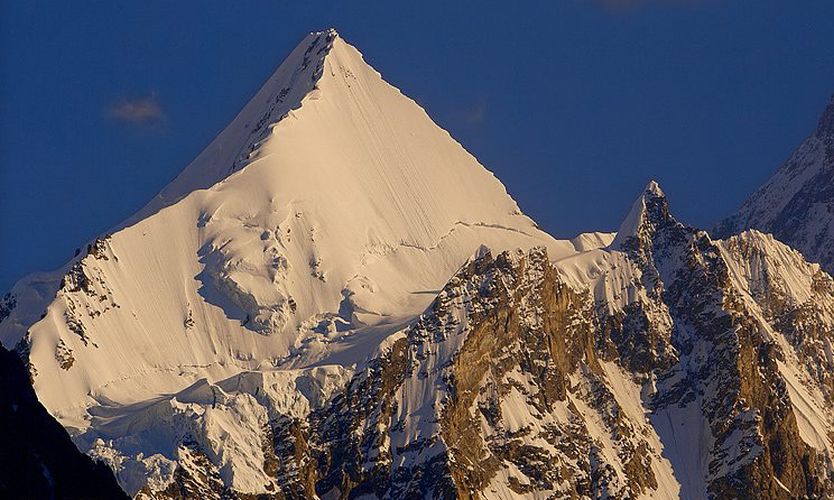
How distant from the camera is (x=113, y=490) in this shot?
156500 millimetres

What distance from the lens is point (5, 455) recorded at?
486 feet

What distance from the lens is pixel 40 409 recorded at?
511 ft

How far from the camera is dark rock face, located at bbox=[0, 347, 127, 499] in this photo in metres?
148

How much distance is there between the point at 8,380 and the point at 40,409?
325 cm

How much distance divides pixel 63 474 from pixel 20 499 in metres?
5.86

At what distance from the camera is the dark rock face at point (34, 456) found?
148 meters

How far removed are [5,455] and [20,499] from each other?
9.58 ft

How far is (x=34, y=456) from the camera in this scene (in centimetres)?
15000

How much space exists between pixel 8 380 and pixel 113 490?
27.3 ft

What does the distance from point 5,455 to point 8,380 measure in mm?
6315

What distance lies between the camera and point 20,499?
146 m

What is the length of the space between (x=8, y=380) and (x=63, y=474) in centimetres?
575

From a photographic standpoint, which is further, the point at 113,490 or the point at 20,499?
the point at 113,490

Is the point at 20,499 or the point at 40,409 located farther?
the point at 40,409
